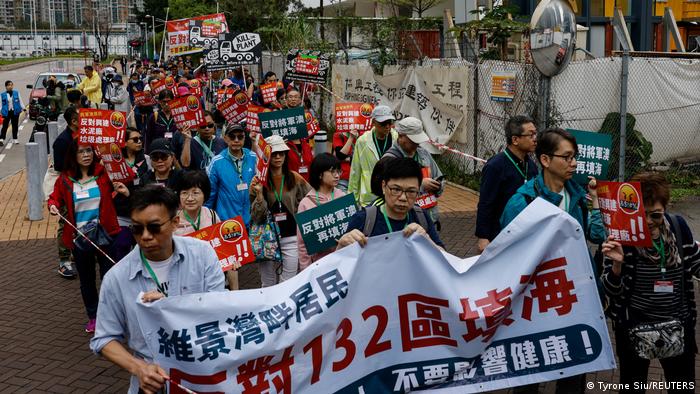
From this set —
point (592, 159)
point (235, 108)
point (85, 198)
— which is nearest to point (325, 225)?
point (592, 159)

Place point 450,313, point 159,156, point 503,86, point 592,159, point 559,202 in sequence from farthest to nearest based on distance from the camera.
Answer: point 503,86 → point 159,156 → point 592,159 → point 559,202 → point 450,313

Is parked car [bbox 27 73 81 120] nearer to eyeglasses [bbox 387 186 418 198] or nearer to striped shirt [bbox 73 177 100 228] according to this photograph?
striped shirt [bbox 73 177 100 228]

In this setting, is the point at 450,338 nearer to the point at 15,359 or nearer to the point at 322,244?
the point at 322,244

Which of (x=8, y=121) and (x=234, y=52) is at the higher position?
(x=234, y=52)

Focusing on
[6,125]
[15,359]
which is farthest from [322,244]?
[6,125]

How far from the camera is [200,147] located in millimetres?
10102

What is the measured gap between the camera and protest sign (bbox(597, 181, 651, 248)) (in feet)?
15.0

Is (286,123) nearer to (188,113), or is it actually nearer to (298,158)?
(298,158)

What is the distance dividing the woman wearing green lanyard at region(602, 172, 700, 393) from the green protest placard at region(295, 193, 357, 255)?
2121 mm

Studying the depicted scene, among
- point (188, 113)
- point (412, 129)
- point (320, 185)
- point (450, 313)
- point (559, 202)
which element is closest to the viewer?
point (450, 313)

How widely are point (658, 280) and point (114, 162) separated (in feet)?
16.4

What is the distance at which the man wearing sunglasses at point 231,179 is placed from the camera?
8.35 meters

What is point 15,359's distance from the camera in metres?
7.38

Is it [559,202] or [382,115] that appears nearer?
[559,202]
